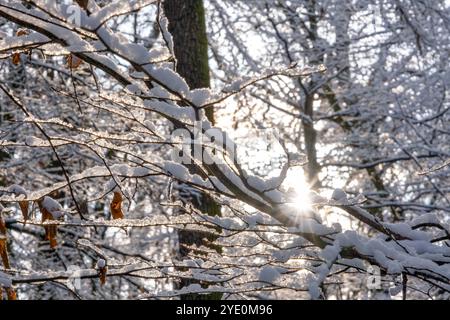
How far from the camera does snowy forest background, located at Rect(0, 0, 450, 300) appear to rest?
1934 millimetres

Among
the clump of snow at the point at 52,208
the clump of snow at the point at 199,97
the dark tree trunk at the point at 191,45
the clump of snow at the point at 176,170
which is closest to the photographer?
the clump of snow at the point at 199,97

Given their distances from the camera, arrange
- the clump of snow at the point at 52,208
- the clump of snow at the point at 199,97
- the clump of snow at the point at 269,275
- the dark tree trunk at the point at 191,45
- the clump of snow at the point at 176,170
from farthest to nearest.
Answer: the dark tree trunk at the point at 191,45, the clump of snow at the point at 52,208, the clump of snow at the point at 176,170, the clump of snow at the point at 269,275, the clump of snow at the point at 199,97

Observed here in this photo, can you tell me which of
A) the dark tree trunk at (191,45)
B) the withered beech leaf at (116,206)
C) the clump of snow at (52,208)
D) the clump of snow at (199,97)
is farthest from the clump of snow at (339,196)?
the dark tree trunk at (191,45)

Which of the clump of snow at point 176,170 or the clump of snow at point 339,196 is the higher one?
the clump of snow at point 176,170

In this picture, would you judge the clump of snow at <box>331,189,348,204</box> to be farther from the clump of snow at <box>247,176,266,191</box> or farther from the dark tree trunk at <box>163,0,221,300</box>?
the dark tree trunk at <box>163,0,221,300</box>

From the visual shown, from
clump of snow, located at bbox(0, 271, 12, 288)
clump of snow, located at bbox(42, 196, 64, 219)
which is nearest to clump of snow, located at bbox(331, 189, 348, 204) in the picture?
clump of snow, located at bbox(42, 196, 64, 219)

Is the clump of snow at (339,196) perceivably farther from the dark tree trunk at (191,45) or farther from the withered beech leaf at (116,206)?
the dark tree trunk at (191,45)

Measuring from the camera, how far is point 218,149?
6.51 feet

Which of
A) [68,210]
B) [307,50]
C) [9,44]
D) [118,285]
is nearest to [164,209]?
[118,285]

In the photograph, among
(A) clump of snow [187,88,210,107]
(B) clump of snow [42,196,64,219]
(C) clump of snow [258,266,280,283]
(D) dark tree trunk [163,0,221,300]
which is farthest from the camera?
(D) dark tree trunk [163,0,221,300]

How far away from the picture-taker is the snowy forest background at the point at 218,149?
1934 mm

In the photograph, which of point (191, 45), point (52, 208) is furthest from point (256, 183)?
point (191, 45)

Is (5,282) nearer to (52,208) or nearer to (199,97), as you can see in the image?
(52,208)
